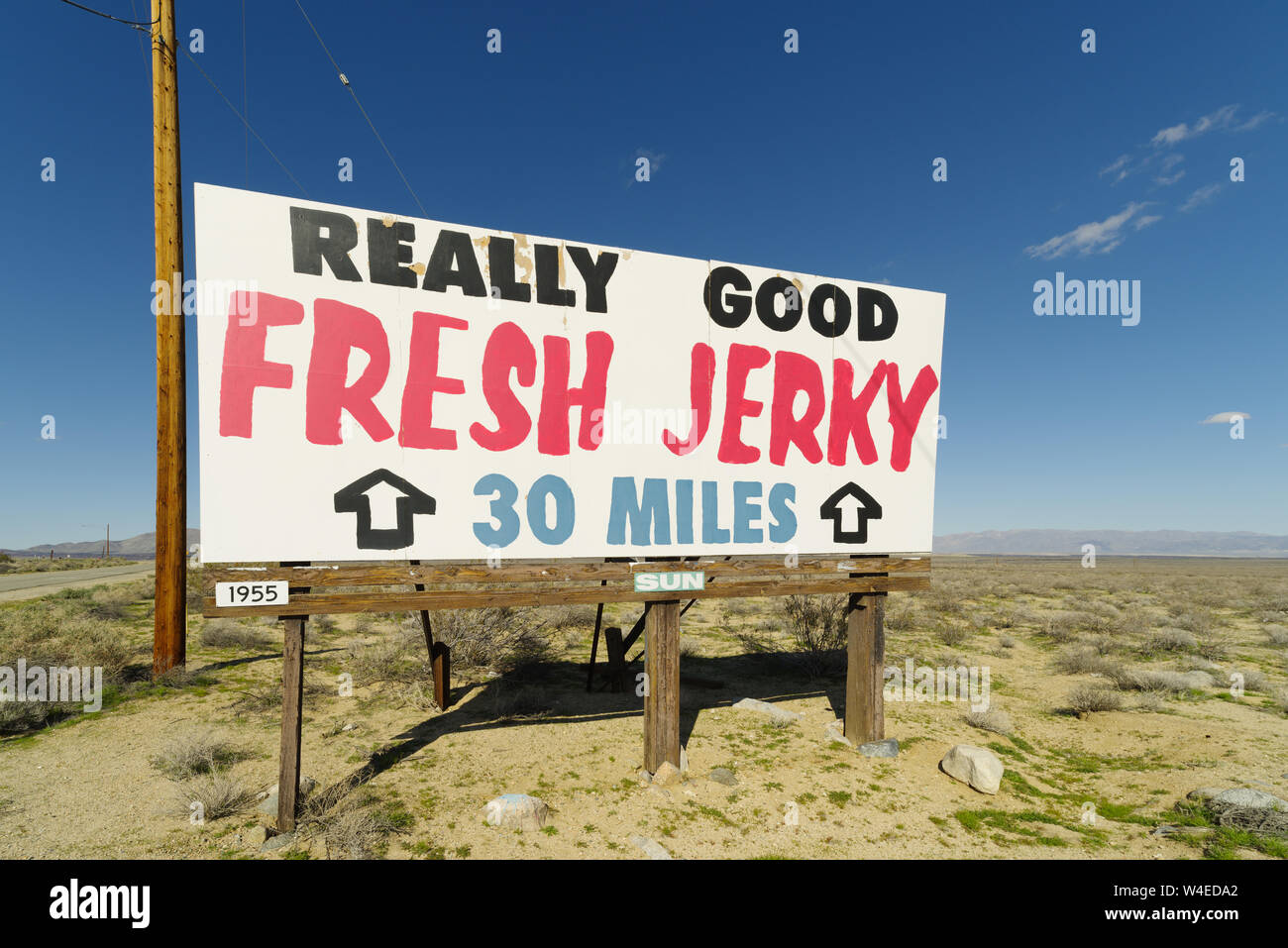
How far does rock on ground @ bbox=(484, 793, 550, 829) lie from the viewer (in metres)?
5.86

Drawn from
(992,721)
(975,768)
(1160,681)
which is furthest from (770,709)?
(1160,681)

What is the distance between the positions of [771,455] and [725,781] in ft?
14.7

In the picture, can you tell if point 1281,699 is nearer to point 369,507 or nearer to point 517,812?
point 517,812

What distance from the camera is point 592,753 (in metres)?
7.89

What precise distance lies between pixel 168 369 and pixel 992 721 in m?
16.0

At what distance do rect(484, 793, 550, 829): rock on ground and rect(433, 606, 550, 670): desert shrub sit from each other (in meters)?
5.35

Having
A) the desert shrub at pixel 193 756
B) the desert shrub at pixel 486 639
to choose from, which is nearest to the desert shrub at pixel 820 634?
the desert shrub at pixel 486 639

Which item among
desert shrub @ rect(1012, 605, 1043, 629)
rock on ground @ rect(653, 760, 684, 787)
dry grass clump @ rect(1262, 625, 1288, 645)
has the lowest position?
desert shrub @ rect(1012, 605, 1043, 629)

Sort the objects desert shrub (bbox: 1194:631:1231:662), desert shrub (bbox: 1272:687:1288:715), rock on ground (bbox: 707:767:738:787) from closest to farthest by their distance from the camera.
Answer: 1. rock on ground (bbox: 707:767:738:787)
2. desert shrub (bbox: 1272:687:1288:715)
3. desert shrub (bbox: 1194:631:1231:662)

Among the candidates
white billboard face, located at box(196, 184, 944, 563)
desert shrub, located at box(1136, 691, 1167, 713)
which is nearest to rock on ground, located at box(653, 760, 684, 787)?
white billboard face, located at box(196, 184, 944, 563)

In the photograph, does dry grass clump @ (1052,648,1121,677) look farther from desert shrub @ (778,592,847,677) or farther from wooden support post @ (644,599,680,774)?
wooden support post @ (644,599,680,774)

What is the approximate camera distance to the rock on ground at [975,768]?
276 inches

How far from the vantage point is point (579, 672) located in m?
12.0
